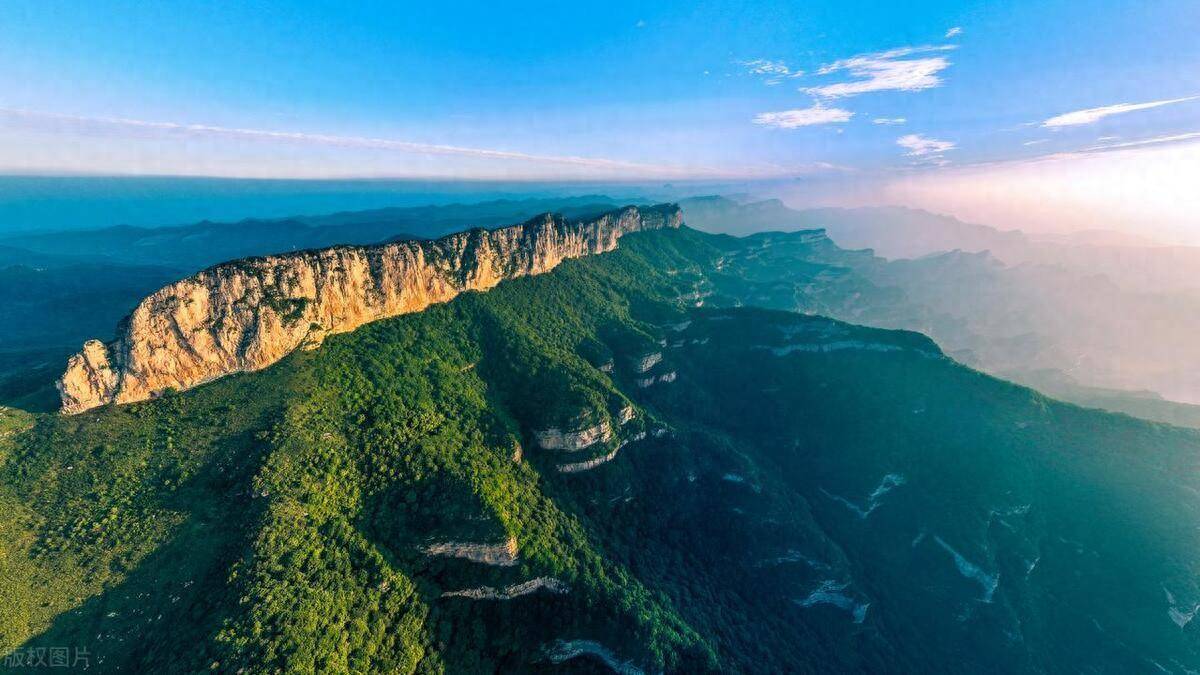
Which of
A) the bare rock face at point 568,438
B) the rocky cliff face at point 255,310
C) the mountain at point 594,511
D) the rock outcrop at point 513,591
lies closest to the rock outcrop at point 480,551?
the mountain at point 594,511

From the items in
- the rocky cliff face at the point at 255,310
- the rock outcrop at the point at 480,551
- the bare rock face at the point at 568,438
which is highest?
the rocky cliff face at the point at 255,310

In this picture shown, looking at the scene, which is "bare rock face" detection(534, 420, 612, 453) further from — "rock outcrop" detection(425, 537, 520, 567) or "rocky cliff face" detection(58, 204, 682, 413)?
"rocky cliff face" detection(58, 204, 682, 413)

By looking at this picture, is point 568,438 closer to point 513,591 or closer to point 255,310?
point 513,591

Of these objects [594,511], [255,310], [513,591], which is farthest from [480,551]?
[255,310]

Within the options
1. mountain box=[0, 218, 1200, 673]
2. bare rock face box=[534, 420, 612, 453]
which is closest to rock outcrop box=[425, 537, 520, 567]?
mountain box=[0, 218, 1200, 673]

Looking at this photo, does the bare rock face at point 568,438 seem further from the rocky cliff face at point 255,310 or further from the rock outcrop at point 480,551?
the rocky cliff face at point 255,310

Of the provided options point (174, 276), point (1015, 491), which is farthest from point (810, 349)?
point (174, 276)
